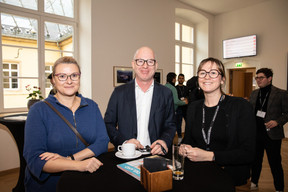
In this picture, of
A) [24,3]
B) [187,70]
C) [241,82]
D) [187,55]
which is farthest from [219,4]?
[24,3]

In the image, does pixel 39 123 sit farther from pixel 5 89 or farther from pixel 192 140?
pixel 5 89

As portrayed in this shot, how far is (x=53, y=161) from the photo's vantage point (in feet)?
3.87

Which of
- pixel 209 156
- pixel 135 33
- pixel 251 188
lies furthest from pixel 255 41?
pixel 209 156

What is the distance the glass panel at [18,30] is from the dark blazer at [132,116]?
324 centimetres

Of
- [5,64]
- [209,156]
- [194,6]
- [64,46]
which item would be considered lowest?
[209,156]

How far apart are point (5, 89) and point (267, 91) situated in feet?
15.1

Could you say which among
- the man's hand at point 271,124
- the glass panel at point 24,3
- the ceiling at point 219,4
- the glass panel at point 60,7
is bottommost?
the man's hand at point 271,124

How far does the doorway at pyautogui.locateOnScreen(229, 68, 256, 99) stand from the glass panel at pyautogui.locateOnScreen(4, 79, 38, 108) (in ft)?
21.5

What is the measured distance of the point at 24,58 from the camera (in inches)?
159

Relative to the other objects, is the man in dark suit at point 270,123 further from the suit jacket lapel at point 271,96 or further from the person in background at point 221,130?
the person in background at point 221,130

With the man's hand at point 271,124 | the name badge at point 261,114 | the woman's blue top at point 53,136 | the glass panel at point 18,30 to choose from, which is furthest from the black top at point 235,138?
the glass panel at point 18,30

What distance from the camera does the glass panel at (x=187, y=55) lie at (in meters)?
7.69

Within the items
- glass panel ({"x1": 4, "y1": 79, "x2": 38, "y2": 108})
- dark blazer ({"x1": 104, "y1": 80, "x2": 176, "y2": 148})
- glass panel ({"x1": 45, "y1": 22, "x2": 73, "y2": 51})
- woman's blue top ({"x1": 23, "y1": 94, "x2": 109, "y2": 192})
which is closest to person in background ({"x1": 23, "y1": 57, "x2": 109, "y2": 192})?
woman's blue top ({"x1": 23, "y1": 94, "x2": 109, "y2": 192})

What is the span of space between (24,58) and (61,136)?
3.49 m
